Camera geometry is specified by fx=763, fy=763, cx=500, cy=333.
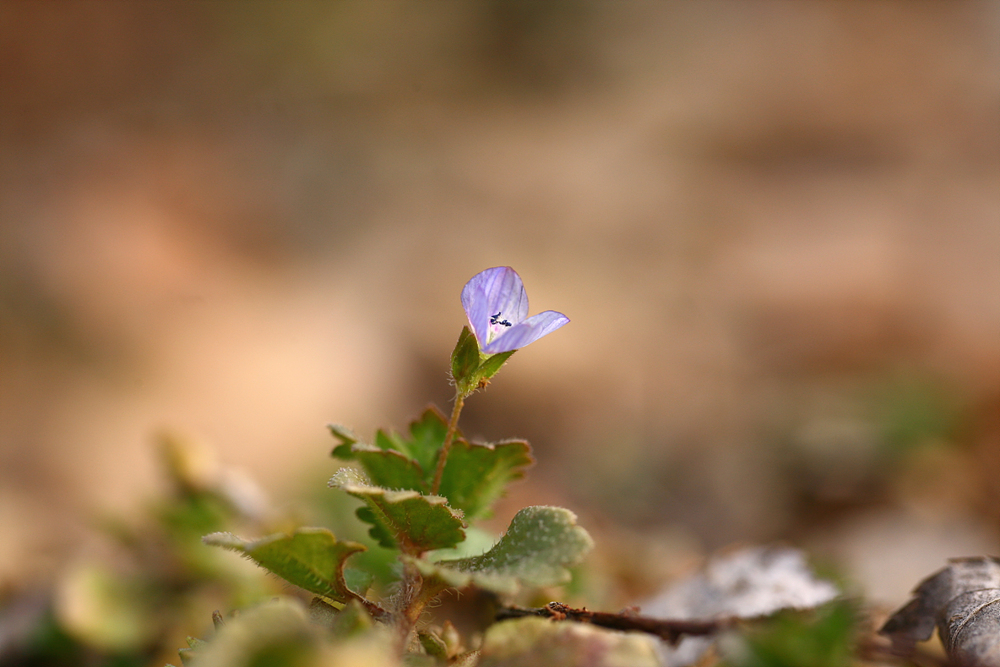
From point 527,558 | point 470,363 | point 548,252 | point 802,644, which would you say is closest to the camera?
point 802,644

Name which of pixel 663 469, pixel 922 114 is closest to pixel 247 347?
pixel 663 469

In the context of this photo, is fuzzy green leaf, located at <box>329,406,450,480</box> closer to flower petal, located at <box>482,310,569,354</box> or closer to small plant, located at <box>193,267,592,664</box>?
small plant, located at <box>193,267,592,664</box>

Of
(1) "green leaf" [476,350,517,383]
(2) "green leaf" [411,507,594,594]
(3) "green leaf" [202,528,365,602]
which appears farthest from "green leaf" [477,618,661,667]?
(1) "green leaf" [476,350,517,383]

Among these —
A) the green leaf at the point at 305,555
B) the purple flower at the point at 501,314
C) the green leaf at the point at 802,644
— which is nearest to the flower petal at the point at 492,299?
the purple flower at the point at 501,314

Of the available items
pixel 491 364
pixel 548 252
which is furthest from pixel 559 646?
pixel 548 252

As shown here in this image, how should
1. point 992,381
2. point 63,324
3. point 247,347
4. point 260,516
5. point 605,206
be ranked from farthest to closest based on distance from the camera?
point 605,206 → point 247,347 → point 63,324 → point 992,381 → point 260,516

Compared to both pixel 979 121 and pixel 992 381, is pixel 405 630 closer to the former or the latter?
pixel 992 381

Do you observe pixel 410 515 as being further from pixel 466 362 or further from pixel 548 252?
pixel 548 252

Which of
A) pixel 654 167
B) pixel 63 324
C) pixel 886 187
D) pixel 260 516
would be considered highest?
pixel 654 167
